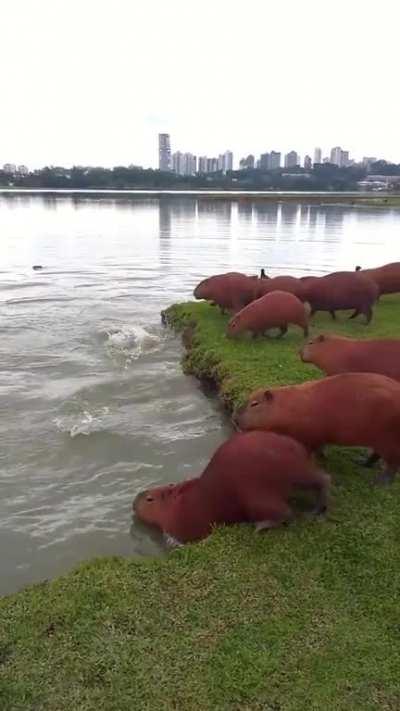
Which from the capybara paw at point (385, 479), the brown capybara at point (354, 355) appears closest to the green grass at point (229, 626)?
the capybara paw at point (385, 479)

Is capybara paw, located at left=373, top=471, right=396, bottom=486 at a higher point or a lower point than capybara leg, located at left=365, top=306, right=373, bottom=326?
lower

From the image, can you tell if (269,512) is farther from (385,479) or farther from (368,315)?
(368,315)

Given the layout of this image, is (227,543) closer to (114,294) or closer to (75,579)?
(75,579)

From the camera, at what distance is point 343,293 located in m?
10.9

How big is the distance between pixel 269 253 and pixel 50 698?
2403cm

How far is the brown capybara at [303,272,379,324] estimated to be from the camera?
1086 cm

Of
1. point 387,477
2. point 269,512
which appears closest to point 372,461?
point 387,477

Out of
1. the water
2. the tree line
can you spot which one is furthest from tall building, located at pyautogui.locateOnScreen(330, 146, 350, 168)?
the water

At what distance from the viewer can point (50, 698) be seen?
3.25 metres

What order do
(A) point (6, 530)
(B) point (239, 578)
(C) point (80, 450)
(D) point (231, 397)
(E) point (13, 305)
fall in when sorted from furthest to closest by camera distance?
(E) point (13, 305) < (D) point (231, 397) < (C) point (80, 450) < (A) point (6, 530) < (B) point (239, 578)

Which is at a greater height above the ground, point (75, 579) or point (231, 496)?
point (231, 496)

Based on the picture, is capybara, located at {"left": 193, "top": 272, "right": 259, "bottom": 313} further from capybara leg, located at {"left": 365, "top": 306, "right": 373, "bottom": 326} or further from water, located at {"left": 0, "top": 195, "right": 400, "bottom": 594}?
capybara leg, located at {"left": 365, "top": 306, "right": 373, "bottom": 326}

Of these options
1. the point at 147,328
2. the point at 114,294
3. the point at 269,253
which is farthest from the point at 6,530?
the point at 269,253

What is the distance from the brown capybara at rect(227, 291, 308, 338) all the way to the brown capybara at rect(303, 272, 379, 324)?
132cm
